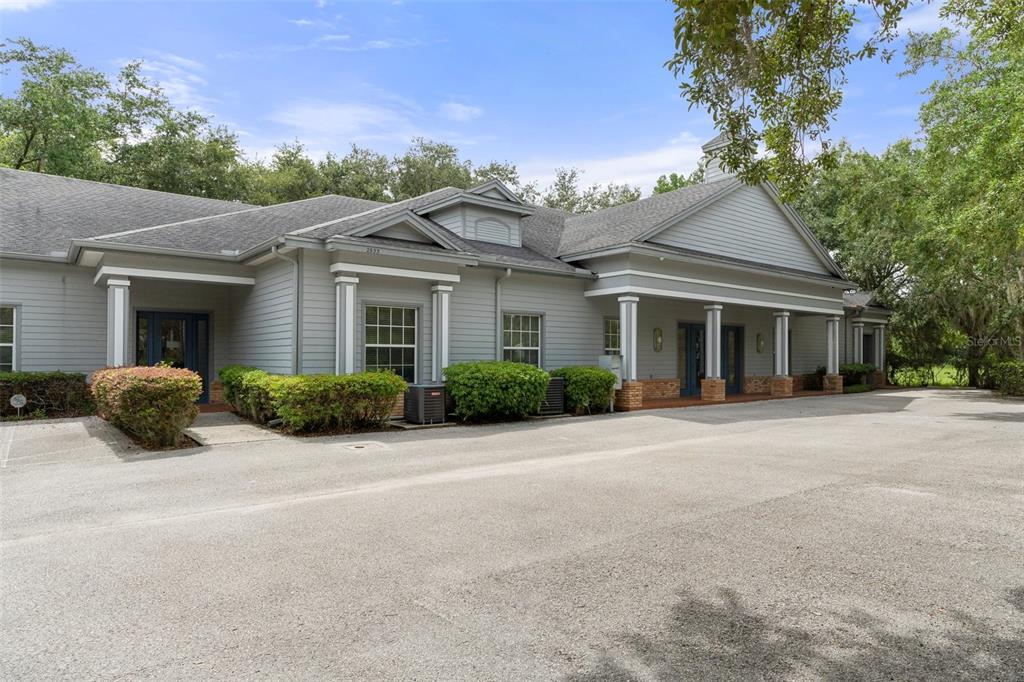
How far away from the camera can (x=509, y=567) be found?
13.1ft

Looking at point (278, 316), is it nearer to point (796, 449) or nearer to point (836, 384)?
point (796, 449)

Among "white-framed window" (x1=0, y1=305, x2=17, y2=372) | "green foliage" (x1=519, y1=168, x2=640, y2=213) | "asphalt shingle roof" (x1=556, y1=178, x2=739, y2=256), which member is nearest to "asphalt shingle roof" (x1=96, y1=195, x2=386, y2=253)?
"white-framed window" (x1=0, y1=305, x2=17, y2=372)

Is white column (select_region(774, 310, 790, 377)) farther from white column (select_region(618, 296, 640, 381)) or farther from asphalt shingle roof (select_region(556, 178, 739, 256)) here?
white column (select_region(618, 296, 640, 381))

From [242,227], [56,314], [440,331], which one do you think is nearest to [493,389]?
[440,331]

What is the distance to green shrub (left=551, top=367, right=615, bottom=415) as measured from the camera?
43.2 ft

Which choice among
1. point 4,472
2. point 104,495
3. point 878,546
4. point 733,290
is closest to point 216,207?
point 4,472

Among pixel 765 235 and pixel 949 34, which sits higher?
pixel 949 34

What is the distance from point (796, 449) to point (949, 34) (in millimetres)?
14015

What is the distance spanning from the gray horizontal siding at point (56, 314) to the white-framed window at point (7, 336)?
15cm

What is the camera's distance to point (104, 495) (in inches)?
231

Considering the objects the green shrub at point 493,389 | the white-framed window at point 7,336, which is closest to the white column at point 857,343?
the green shrub at point 493,389

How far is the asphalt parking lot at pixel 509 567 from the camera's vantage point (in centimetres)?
283

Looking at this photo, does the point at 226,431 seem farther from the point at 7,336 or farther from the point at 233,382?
the point at 7,336

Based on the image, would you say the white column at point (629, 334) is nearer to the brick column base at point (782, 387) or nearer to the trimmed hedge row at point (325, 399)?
the trimmed hedge row at point (325, 399)
